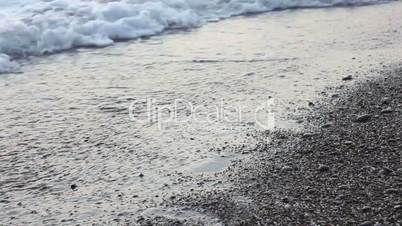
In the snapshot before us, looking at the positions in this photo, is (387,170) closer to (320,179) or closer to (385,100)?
(320,179)

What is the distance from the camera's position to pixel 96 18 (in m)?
10.7

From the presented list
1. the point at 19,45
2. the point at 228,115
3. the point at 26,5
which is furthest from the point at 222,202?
the point at 26,5

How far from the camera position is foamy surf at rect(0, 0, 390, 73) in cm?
925

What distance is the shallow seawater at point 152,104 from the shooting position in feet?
15.5

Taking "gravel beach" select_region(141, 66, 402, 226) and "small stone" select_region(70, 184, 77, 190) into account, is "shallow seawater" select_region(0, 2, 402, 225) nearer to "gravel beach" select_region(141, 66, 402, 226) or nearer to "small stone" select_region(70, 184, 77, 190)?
"small stone" select_region(70, 184, 77, 190)

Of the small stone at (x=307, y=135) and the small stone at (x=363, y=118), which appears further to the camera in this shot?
the small stone at (x=363, y=118)

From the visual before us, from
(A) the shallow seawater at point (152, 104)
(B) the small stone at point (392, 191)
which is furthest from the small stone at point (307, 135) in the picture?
(B) the small stone at point (392, 191)

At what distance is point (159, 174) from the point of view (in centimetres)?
493

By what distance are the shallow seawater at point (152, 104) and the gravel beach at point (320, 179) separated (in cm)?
24

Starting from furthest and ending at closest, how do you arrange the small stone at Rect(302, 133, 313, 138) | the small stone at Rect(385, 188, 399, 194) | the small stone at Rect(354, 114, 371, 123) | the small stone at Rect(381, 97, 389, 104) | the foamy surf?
the foamy surf → the small stone at Rect(381, 97, 389, 104) → the small stone at Rect(354, 114, 371, 123) → the small stone at Rect(302, 133, 313, 138) → the small stone at Rect(385, 188, 399, 194)

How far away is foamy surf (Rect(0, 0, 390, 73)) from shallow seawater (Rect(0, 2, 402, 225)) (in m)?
0.44

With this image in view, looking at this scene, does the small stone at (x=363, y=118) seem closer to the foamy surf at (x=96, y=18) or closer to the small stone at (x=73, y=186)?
the small stone at (x=73, y=186)

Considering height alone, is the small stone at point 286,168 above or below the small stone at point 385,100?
below

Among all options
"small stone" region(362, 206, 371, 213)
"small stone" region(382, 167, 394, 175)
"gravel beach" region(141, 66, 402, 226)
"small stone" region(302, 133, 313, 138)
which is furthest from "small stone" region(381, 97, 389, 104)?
"small stone" region(362, 206, 371, 213)
